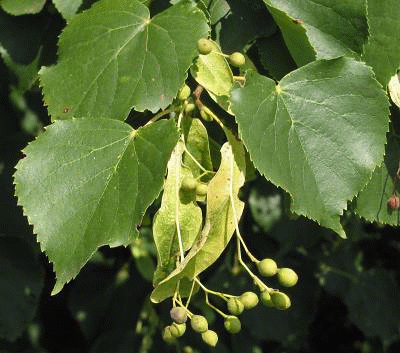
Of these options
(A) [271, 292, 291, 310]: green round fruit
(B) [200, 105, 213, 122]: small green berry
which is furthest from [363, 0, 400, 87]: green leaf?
(A) [271, 292, 291, 310]: green round fruit

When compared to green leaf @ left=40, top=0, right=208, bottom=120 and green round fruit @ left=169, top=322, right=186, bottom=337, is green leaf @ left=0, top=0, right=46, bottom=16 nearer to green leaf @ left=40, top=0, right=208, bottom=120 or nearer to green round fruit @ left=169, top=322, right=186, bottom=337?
green leaf @ left=40, top=0, right=208, bottom=120

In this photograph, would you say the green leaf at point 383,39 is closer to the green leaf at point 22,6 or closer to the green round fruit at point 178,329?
the green round fruit at point 178,329

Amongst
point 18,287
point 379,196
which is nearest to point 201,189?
point 379,196

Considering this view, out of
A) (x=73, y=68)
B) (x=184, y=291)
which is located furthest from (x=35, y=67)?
(x=184, y=291)

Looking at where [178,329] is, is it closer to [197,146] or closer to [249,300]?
[249,300]

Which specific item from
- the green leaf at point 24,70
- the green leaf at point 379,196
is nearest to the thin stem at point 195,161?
the green leaf at point 379,196

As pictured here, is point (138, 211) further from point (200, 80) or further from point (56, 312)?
point (56, 312)
